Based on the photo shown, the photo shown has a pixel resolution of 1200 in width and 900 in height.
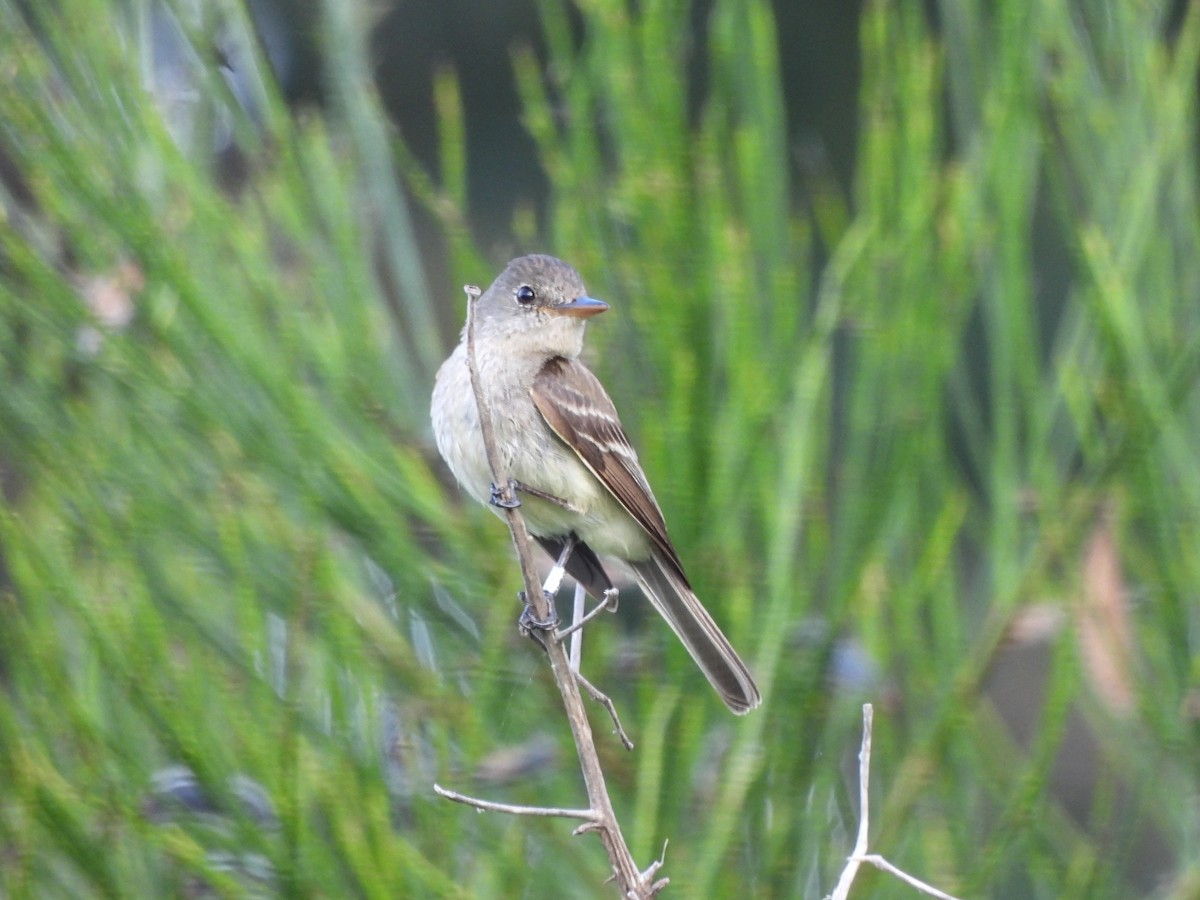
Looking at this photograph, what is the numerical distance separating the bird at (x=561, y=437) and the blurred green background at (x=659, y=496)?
1.29ft

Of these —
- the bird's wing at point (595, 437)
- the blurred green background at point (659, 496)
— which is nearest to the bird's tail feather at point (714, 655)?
the blurred green background at point (659, 496)

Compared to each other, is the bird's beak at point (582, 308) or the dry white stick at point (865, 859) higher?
the bird's beak at point (582, 308)

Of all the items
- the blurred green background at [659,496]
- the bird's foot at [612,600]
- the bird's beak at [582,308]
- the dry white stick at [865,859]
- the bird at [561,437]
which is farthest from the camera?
the bird at [561,437]

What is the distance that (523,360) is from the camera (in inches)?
119

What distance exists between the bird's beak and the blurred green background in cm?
7

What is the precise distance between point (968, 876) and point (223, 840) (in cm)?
89

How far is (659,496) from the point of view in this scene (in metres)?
2.21

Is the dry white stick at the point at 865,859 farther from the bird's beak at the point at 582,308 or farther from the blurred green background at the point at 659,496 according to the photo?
the bird's beak at the point at 582,308

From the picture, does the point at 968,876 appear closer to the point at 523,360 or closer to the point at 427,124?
the point at 523,360

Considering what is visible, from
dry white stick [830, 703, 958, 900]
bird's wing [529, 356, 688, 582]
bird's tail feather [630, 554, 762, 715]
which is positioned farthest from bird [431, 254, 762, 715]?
dry white stick [830, 703, 958, 900]

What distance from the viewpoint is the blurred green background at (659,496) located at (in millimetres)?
2055

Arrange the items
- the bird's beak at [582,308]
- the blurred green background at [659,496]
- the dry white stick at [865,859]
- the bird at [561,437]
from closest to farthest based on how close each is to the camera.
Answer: the dry white stick at [865,859] → the blurred green background at [659,496] → the bird's beak at [582,308] → the bird at [561,437]

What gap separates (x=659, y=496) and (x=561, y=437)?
0.73 metres

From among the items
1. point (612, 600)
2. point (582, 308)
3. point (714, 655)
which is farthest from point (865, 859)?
point (582, 308)
